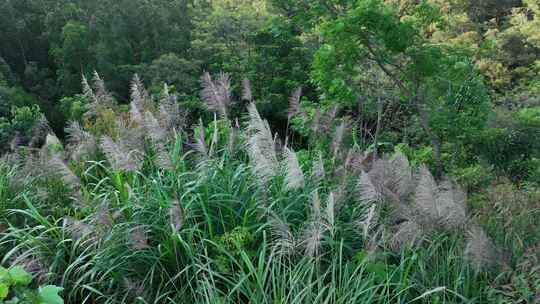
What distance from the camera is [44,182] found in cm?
453

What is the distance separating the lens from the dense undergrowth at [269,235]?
311cm

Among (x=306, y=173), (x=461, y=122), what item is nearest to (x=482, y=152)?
(x=461, y=122)

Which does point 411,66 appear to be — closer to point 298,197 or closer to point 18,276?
point 298,197

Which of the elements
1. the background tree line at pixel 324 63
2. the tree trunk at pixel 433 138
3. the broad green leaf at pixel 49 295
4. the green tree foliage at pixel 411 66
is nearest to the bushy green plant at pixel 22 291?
the broad green leaf at pixel 49 295

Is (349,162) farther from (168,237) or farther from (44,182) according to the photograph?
(44,182)

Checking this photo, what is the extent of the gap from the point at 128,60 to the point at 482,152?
10.0 m

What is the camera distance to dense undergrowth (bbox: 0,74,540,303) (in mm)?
3113

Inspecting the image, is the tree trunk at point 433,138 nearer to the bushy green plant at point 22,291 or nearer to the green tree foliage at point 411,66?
the green tree foliage at point 411,66

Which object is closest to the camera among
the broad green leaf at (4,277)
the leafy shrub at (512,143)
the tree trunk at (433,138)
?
the broad green leaf at (4,277)

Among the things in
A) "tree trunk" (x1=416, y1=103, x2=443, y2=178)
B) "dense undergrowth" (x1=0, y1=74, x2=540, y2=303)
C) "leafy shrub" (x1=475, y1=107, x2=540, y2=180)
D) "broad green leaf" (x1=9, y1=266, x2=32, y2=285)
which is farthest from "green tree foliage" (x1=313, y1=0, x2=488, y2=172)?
"broad green leaf" (x1=9, y1=266, x2=32, y2=285)

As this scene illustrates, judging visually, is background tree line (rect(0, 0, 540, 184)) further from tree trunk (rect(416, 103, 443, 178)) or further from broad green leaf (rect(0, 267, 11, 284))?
broad green leaf (rect(0, 267, 11, 284))

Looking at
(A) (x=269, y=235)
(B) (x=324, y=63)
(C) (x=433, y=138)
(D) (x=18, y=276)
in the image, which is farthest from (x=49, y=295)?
(C) (x=433, y=138)

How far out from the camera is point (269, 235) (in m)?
3.72

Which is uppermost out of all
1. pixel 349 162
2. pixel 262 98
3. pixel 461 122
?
pixel 349 162
